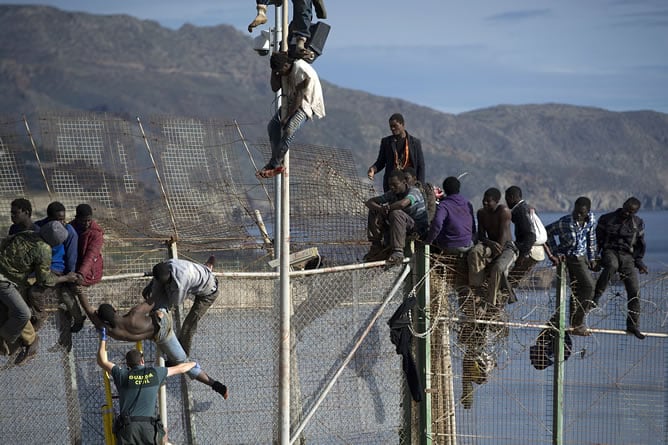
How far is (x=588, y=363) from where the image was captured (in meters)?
11.2

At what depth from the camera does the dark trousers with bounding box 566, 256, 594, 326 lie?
34.5 ft

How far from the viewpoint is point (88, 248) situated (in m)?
9.16

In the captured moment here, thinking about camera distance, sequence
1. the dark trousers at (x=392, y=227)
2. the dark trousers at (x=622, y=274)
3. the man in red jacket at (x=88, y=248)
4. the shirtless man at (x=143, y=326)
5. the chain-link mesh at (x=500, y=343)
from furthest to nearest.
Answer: the dark trousers at (x=622, y=274) < the chain-link mesh at (x=500, y=343) < the dark trousers at (x=392, y=227) < the man in red jacket at (x=88, y=248) < the shirtless man at (x=143, y=326)

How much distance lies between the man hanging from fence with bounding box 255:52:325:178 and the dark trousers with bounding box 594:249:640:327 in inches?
151

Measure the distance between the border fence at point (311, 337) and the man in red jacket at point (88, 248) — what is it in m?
0.17

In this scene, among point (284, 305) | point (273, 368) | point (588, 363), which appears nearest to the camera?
point (284, 305)

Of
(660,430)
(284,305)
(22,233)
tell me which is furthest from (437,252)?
(22,233)

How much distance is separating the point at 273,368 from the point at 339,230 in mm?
2662

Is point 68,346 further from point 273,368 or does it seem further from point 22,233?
point 273,368

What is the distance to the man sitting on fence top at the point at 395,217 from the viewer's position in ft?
32.9

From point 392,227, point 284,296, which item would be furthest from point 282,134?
point 392,227

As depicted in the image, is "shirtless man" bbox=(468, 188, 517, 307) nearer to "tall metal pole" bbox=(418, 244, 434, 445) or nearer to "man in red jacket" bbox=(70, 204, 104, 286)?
"tall metal pole" bbox=(418, 244, 434, 445)

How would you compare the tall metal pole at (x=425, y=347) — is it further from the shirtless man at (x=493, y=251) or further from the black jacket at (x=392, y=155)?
the black jacket at (x=392, y=155)

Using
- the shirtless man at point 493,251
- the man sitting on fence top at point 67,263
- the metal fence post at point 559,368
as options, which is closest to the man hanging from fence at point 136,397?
the man sitting on fence top at point 67,263
